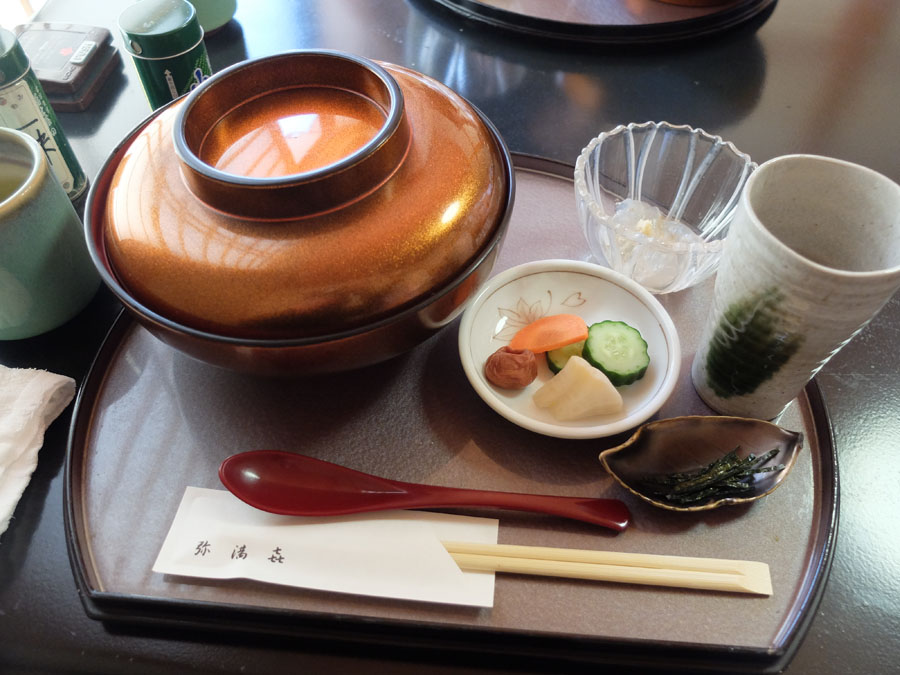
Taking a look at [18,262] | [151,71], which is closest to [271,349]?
[18,262]

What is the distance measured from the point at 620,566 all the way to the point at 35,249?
0.72 metres

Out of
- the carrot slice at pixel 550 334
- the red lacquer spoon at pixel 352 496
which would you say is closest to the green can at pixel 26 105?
the red lacquer spoon at pixel 352 496

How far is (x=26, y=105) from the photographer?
899 millimetres

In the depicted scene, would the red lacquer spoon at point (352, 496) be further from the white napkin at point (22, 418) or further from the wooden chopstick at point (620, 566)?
the white napkin at point (22, 418)

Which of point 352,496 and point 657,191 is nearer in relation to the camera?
point 352,496

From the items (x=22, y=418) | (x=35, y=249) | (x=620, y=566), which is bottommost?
(x=620, y=566)

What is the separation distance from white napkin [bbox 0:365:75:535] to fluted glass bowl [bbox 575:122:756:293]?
2.21ft

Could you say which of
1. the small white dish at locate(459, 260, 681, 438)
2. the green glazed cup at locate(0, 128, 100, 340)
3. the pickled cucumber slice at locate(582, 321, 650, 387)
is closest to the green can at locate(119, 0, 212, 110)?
the green glazed cup at locate(0, 128, 100, 340)

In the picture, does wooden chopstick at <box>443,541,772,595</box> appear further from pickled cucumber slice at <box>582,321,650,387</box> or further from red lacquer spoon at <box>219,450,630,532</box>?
pickled cucumber slice at <box>582,321,650,387</box>

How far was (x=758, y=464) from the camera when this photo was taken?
2.29 feet

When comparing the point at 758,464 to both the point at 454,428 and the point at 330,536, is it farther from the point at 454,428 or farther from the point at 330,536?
the point at 330,536

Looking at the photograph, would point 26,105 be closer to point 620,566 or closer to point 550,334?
point 550,334

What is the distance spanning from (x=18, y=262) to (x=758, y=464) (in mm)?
833

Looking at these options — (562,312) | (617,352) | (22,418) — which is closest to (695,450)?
(617,352)
